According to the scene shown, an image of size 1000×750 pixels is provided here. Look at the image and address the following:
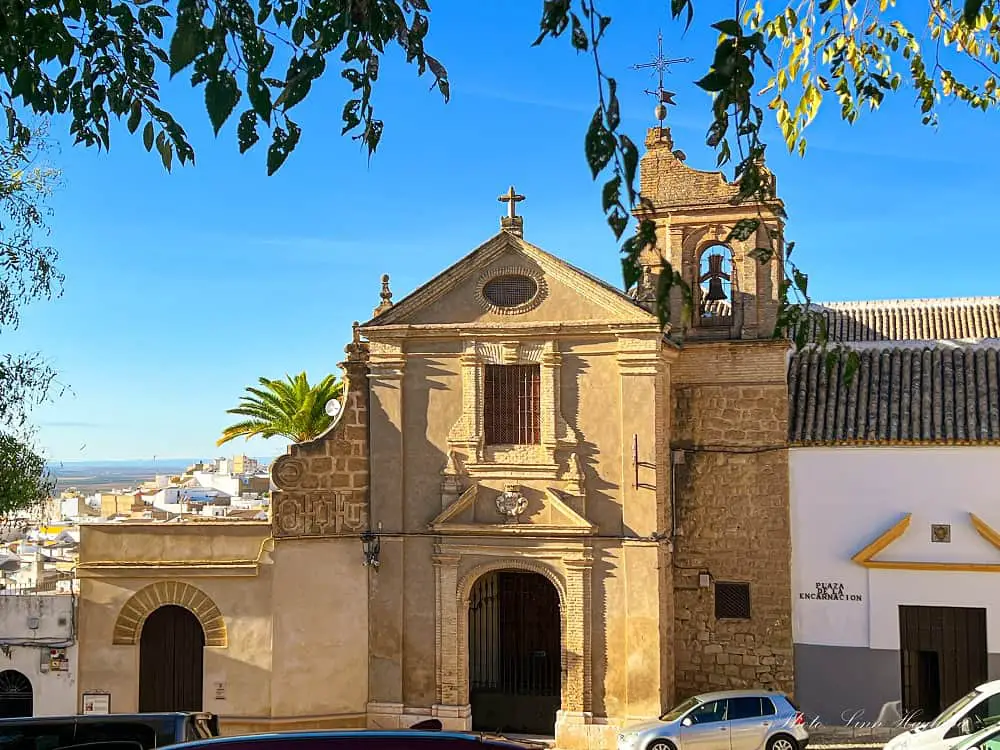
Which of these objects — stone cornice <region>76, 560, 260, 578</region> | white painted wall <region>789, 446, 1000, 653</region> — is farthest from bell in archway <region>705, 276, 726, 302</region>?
stone cornice <region>76, 560, 260, 578</region>

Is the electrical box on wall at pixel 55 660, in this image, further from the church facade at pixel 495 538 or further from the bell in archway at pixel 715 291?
the bell in archway at pixel 715 291

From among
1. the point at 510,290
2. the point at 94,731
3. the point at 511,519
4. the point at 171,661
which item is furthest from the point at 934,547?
the point at 94,731

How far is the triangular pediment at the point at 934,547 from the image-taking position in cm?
1736

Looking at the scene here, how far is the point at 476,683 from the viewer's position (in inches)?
746

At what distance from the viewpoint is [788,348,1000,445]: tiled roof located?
58.7ft

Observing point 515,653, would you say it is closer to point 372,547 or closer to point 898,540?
point 372,547

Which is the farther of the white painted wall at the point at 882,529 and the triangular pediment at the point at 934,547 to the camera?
the white painted wall at the point at 882,529

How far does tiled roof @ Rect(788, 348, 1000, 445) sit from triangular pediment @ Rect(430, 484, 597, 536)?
4130 mm

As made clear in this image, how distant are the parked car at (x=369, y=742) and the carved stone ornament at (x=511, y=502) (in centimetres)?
1200

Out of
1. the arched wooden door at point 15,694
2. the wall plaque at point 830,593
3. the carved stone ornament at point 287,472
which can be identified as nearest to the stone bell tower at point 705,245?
the wall plaque at point 830,593

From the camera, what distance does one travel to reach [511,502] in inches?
700

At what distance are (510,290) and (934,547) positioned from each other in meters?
8.02

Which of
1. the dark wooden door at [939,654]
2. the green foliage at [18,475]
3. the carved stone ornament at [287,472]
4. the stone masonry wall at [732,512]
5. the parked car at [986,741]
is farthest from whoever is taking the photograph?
the stone masonry wall at [732,512]

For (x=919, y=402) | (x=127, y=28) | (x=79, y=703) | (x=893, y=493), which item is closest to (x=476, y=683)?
(x=79, y=703)
